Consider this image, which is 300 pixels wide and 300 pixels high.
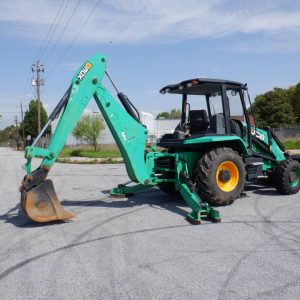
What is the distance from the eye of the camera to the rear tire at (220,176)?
801 cm

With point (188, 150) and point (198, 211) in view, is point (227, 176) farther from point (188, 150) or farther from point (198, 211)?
point (198, 211)

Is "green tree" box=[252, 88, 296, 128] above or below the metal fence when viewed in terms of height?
above

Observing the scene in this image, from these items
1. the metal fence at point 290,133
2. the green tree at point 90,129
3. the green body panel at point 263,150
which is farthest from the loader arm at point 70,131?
the metal fence at point 290,133

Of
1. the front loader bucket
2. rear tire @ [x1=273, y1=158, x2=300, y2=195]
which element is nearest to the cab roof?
rear tire @ [x1=273, y1=158, x2=300, y2=195]

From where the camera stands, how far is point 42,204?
6.82 metres

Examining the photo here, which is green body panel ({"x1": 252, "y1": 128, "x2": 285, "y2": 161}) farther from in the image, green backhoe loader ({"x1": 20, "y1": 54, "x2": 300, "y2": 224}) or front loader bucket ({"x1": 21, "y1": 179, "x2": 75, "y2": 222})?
front loader bucket ({"x1": 21, "y1": 179, "x2": 75, "y2": 222})

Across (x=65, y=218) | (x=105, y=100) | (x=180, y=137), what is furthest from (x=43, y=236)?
(x=180, y=137)

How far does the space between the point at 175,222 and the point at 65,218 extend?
1.88 m

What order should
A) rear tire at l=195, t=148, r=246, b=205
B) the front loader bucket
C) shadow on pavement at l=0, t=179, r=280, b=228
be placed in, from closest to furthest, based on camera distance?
the front loader bucket
shadow on pavement at l=0, t=179, r=280, b=228
rear tire at l=195, t=148, r=246, b=205

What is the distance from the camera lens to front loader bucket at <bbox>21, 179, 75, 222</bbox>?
21.9 feet

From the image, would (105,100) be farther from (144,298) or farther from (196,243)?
(144,298)

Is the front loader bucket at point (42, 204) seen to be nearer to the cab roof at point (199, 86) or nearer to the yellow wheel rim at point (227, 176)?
the yellow wheel rim at point (227, 176)

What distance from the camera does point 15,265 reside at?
5016 millimetres

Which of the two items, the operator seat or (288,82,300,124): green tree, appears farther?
(288,82,300,124): green tree
